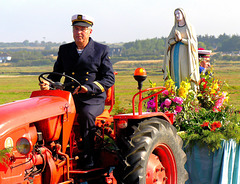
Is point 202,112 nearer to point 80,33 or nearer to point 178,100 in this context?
point 178,100

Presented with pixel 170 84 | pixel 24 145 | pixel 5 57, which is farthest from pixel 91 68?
pixel 5 57

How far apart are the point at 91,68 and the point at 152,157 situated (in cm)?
123

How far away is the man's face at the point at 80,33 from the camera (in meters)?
→ 4.34

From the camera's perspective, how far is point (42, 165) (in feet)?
12.0

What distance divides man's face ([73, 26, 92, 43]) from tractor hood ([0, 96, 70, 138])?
0.81 meters

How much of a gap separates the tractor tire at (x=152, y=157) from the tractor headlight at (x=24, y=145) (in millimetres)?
1019

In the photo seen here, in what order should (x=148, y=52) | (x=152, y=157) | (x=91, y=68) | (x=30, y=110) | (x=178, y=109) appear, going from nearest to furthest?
(x=30, y=110) < (x=152, y=157) < (x=91, y=68) < (x=178, y=109) < (x=148, y=52)

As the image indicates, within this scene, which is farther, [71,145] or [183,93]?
[183,93]

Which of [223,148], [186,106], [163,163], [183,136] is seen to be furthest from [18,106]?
[186,106]

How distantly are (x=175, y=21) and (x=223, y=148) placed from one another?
2.99 meters

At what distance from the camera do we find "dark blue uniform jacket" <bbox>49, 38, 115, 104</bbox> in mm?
4340

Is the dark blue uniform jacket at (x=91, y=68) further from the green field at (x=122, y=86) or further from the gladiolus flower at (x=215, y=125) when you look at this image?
the gladiolus flower at (x=215, y=125)

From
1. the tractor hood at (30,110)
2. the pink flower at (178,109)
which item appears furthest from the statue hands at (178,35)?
the tractor hood at (30,110)

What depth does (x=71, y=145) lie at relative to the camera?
4113 mm
